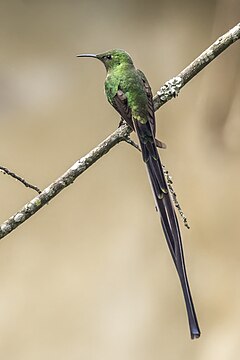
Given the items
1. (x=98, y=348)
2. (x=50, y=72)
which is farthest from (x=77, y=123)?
(x=98, y=348)

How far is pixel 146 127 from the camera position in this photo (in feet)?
4.07

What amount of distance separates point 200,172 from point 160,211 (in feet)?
4.81

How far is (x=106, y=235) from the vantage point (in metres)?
2.53

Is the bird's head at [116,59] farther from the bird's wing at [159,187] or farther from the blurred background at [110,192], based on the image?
the blurred background at [110,192]

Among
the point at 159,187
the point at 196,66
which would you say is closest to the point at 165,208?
the point at 159,187

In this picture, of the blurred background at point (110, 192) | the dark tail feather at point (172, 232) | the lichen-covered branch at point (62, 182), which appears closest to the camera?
the dark tail feather at point (172, 232)

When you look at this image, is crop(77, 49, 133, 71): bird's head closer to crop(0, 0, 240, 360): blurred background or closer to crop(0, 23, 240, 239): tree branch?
crop(0, 23, 240, 239): tree branch

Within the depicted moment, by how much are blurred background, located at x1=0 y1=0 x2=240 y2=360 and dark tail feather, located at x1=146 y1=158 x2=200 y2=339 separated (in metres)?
1.33

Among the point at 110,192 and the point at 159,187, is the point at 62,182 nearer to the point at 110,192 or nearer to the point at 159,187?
the point at 159,187

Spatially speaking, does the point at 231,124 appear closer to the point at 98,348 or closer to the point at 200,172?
the point at 200,172

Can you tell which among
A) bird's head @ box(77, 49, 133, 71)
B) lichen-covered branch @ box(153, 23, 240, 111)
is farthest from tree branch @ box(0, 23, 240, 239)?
bird's head @ box(77, 49, 133, 71)

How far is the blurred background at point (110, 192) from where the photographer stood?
248 cm

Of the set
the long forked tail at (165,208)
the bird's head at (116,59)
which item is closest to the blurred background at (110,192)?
the bird's head at (116,59)

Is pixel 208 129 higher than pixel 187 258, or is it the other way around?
pixel 208 129
